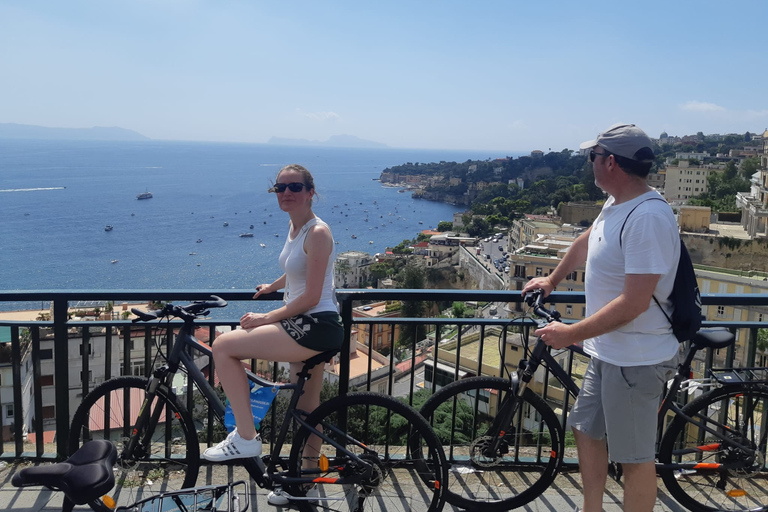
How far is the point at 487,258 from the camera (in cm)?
6806

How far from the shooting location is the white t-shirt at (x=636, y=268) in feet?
6.79

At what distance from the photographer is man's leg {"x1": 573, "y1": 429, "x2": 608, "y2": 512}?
8.02 ft

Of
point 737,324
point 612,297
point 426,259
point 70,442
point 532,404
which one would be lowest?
point 426,259

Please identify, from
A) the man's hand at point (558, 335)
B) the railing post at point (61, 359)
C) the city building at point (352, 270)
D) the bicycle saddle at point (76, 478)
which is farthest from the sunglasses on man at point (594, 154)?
the city building at point (352, 270)

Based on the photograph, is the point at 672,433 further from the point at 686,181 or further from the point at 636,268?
the point at 686,181

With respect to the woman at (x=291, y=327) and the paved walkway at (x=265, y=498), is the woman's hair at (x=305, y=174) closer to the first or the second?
the woman at (x=291, y=327)

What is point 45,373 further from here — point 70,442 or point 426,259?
point 426,259

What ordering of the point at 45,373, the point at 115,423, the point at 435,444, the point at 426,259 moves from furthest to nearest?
the point at 426,259, the point at 45,373, the point at 115,423, the point at 435,444

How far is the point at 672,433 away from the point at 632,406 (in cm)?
82

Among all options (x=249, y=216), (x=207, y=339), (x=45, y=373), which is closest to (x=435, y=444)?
(x=207, y=339)

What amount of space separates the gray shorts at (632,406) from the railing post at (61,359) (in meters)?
2.53

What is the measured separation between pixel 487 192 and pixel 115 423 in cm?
12399

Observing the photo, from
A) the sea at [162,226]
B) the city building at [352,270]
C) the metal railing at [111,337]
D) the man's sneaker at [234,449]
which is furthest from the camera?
the city building at [352,270]

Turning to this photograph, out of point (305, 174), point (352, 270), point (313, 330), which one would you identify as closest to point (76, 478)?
point (313, 330)
